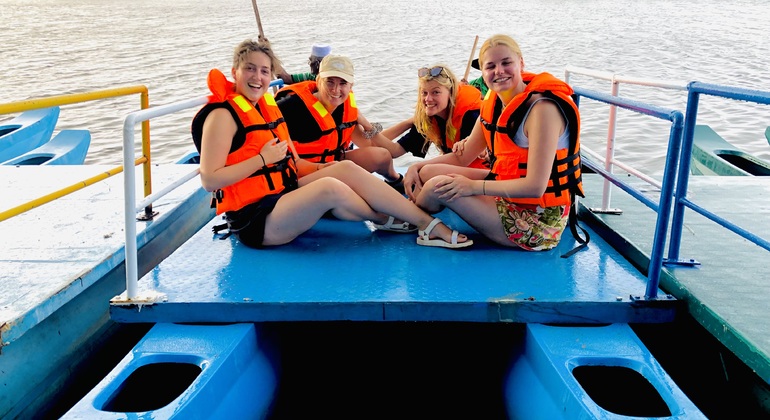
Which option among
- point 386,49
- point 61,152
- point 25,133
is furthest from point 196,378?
point 386,49

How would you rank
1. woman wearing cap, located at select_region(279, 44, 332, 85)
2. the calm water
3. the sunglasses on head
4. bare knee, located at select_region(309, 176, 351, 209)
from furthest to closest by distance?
the calm water, woman wearing cap, located at select_region(279, 44, 332, 85), the sunglasses on head, bare knee, located at select_region(309, 176, 351, 209)

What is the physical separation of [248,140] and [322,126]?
2.33ft

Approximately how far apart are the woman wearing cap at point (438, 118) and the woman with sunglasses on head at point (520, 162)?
38cm

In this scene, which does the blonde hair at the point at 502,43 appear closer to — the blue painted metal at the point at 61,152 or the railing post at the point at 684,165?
the railing post at the point at 684,165

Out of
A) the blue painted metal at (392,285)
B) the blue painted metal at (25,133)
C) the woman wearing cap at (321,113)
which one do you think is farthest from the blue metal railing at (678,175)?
the blue painted metal at (25,133)

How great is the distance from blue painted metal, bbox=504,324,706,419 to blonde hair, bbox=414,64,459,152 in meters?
1.52

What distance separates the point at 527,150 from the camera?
283cm

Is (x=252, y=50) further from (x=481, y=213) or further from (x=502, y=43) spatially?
(x=481, y=213)

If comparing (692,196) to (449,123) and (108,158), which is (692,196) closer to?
(449,123)

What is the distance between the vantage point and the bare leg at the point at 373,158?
3846 mm

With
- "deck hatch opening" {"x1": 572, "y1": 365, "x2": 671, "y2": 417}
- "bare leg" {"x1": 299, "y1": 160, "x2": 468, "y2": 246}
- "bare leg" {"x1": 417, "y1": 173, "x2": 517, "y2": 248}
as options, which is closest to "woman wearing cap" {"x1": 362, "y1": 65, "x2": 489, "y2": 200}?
"bare leg" {"x1": 299, "y1": 160, "x2": 468, "y2": 246}

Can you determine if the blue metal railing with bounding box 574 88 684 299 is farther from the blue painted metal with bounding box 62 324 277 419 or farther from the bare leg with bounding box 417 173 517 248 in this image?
Answer: the blue painted metal with bounding box 62 324 277 419

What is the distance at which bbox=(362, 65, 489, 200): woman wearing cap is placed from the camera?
3398 mm

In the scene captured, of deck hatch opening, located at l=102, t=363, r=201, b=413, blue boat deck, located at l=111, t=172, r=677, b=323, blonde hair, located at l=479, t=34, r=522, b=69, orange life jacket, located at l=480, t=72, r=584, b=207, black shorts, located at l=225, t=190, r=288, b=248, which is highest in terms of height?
blonde hair, located at l=479, t=34, r=522, b=69
